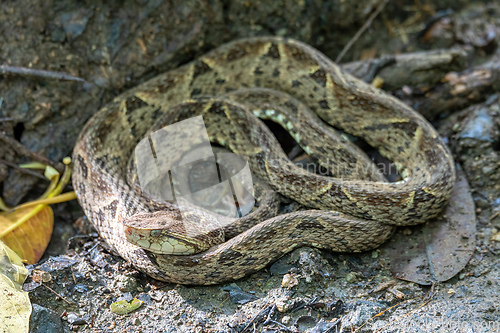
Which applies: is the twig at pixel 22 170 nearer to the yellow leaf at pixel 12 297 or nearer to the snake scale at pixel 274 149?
the snake scale at pixel 274 149

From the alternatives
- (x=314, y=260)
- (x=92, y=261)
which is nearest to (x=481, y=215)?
(x=314, y=260)

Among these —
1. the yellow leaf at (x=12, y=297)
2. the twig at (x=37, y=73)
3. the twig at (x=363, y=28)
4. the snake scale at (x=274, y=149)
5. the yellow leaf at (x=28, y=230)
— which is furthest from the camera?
the twig at (x=363, y=28)

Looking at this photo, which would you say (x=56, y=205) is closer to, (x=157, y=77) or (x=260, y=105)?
(x=157, y=77)

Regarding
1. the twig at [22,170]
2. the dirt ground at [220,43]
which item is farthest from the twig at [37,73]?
the twig at [22,170]

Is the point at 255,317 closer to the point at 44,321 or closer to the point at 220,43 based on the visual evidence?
the point at 44,321

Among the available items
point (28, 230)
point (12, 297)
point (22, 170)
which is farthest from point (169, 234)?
point (22, 170)
